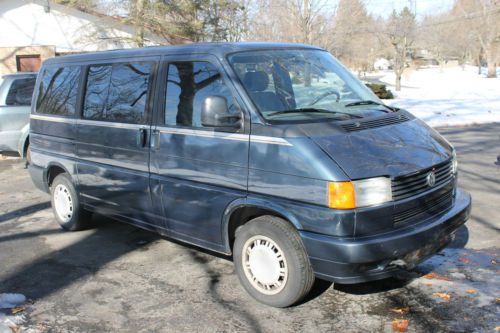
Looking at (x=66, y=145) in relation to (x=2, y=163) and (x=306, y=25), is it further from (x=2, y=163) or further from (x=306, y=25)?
(x=306, y=25)

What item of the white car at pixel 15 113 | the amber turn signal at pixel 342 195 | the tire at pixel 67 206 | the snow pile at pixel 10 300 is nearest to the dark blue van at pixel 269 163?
the amber turn signal at pixel 342 195

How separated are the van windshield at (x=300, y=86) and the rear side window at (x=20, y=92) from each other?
7.56 meters

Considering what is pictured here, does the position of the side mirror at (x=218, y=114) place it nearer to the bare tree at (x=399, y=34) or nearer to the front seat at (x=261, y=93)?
the front seat at (x=261, y=93)

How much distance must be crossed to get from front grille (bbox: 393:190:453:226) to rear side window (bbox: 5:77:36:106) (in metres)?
8.89

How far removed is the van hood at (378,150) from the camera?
3.55 metres

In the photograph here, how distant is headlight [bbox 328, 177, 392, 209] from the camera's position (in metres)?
3.44

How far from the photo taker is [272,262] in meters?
3.93

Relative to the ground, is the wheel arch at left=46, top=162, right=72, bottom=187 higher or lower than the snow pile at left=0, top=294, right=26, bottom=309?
higher

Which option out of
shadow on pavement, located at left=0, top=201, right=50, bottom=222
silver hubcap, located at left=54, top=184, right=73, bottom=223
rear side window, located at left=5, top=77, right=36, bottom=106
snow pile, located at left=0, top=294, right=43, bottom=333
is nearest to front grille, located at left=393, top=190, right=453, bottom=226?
snow pile, located at left=0, top=294, right=43, bottom=333

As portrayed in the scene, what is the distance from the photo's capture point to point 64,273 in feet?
16.1

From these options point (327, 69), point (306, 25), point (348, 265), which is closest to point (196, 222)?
point (348, 265)

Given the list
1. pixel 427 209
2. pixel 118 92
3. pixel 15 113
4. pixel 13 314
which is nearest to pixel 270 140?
pixel 427 209

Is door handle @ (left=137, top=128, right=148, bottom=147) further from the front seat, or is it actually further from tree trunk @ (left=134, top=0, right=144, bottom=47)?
tree trunk @ (left=134, top=0, right=144, bottom=47)

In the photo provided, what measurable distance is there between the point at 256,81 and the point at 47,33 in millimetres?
21593
